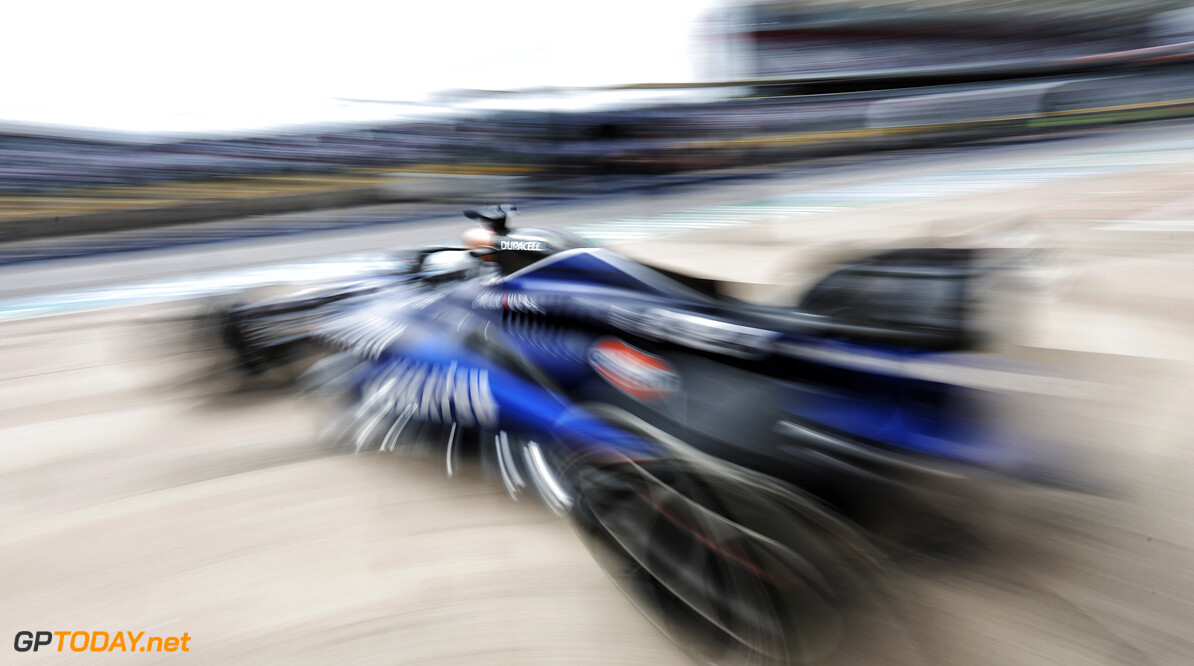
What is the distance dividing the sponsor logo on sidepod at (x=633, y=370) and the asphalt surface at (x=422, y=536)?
0.44 m

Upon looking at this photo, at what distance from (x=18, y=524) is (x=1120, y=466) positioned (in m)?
3.28

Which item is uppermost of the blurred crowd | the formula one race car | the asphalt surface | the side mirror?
the blurred crowd

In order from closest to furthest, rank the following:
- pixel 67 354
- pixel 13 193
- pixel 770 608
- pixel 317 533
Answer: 1. pixel 770 608
2. pixel 317 533
3. pixel 67 354
4. pixel 13 193

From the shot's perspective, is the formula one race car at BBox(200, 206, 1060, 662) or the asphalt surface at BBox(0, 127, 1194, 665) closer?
the formula one race car at BBox(200, 206, 1060, 662)

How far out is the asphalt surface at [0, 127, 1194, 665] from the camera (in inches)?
59.1

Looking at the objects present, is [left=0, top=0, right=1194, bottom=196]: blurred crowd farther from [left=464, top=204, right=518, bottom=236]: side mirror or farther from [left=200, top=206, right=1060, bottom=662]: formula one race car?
[left=200, top=206, right=1060, bottom=662]: formula one race car

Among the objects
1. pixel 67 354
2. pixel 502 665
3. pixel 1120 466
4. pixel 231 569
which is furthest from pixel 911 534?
pixel 67 354

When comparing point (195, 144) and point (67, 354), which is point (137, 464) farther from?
point (195, 144)

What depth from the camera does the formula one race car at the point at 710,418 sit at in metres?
1.29

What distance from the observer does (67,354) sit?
3.99 metres

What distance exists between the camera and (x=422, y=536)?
1.91 m

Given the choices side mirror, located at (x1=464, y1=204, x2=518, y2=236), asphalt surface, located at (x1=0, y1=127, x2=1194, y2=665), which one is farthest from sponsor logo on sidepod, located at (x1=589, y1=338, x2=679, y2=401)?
side mirror, located at (x1=464, y1=204, x2=518, y2=236)

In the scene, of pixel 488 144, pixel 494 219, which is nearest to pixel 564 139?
pixel 488 144

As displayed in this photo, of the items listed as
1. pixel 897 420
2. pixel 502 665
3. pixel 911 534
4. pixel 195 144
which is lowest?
pixel 502 665
